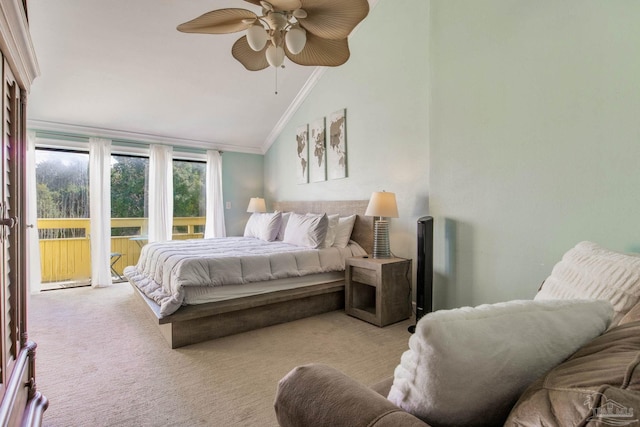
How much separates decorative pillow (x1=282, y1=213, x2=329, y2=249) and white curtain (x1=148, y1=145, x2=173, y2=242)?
7.30 feet

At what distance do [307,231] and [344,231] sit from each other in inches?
17.3

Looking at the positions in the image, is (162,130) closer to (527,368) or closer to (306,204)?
(306,204)

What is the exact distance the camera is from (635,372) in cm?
47

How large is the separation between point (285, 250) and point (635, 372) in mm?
3039

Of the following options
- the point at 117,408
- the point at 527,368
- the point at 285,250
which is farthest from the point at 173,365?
the point at 527,368

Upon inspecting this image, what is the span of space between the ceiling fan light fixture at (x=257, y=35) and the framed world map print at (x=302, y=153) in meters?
2.81

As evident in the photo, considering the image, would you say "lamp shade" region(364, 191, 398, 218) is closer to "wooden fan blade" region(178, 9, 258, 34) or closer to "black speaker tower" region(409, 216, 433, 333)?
"black speaker tower" region(409, 216, 433, 333)

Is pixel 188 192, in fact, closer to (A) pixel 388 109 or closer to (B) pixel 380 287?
(A) pixel 388 109

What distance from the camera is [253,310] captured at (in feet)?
9.61

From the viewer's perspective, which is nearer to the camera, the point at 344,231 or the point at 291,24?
the point at 291,24

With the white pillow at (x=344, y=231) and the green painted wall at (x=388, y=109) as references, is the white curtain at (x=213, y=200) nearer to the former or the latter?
the green painted wall at (x=388, y=109)

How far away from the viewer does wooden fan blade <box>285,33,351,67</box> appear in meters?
2.24

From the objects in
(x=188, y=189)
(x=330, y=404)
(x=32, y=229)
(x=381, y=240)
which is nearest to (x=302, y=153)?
(x=188, y=189)

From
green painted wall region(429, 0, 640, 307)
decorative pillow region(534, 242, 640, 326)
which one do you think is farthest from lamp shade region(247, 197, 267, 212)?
decorative pillow region(534, 242, 640, 326)
